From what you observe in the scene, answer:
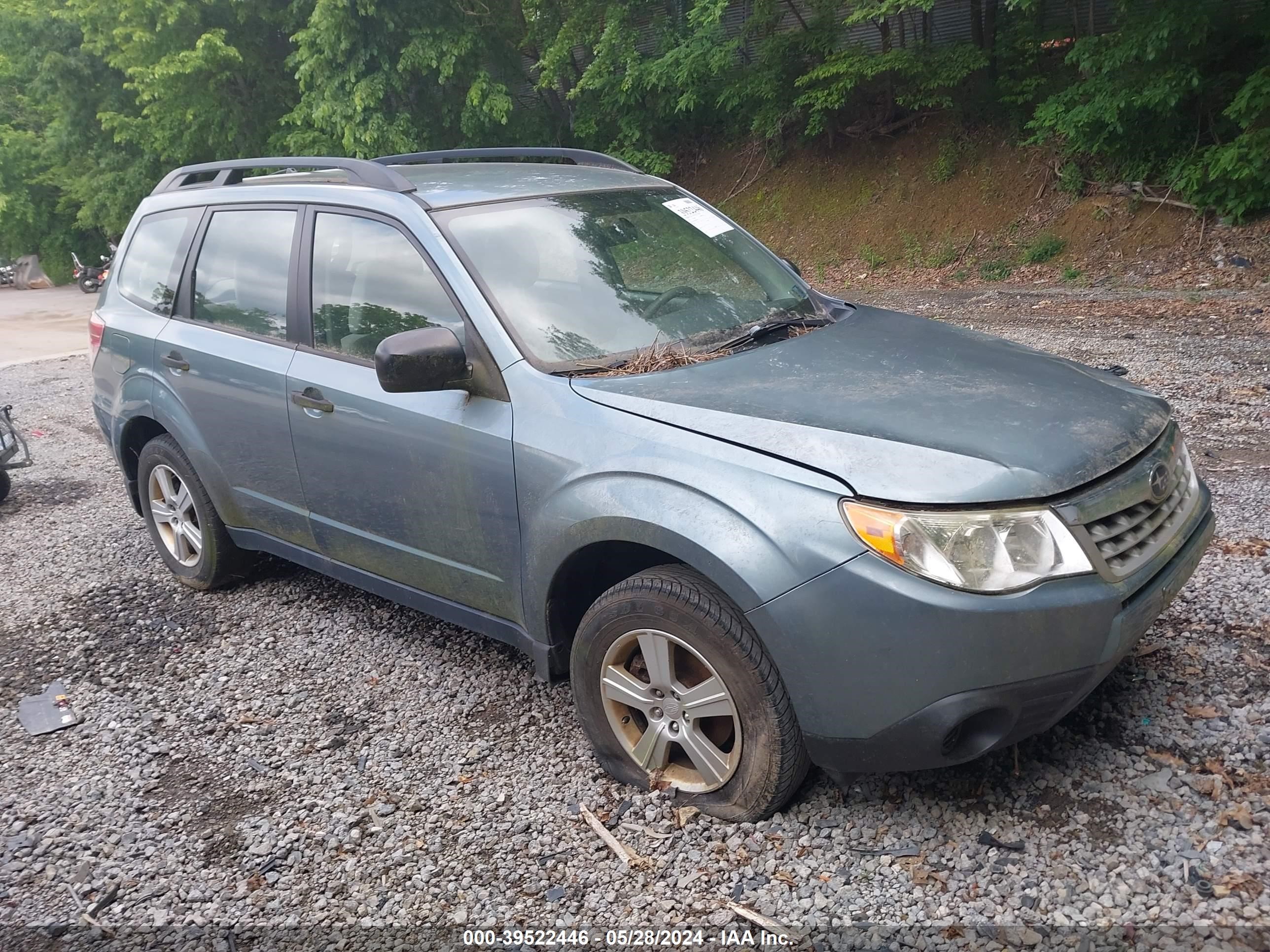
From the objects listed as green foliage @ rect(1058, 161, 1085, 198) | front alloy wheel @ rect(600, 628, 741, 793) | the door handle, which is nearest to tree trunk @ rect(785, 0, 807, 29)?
green foliage @ rect(1058, 161, 1085, 198)

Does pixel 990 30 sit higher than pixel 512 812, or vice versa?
pixel 990 30

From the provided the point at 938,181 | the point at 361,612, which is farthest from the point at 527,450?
the point at 938,181

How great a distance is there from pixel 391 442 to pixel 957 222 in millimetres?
12269

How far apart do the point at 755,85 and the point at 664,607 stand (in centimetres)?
1417

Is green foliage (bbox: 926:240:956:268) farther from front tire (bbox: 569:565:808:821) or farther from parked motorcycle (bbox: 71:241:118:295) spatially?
parked motorcycle (bbox: 71:241:118:295)

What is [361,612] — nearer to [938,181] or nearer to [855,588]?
[855,588]

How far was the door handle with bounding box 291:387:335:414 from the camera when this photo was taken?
369 centimetres

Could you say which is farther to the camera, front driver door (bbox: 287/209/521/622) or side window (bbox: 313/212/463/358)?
side window (bbox: 313/212/463/358)

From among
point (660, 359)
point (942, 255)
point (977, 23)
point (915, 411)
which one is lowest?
point (942, 255)

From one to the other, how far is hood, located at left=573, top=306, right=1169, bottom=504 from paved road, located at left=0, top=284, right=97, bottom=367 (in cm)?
1368

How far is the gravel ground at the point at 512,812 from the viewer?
8.21ft

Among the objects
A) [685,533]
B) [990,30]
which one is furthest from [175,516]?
[990,30]

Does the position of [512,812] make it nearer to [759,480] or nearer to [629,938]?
[629,938]

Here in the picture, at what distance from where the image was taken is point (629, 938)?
2.52 meters
